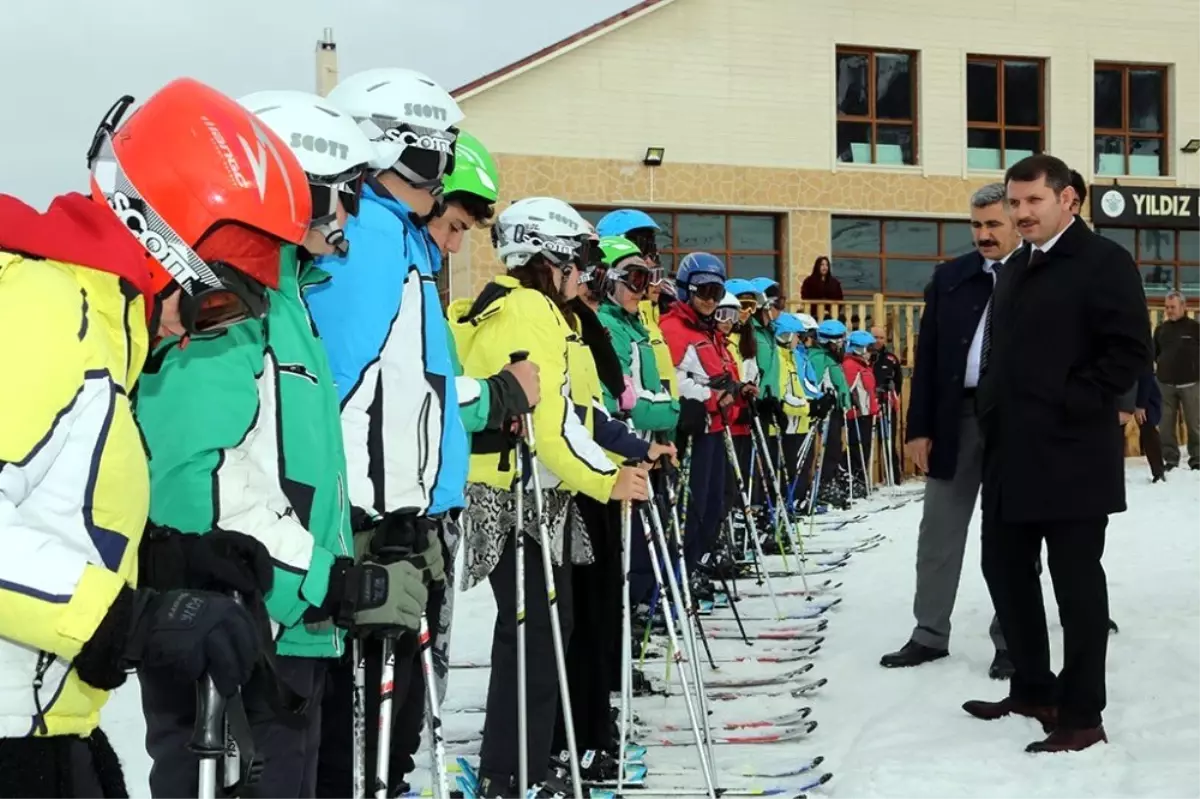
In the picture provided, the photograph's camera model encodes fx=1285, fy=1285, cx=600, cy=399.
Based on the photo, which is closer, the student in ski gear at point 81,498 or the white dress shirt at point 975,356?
the student in ski gear at point 81,498

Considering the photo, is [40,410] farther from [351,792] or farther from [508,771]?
[508,771]

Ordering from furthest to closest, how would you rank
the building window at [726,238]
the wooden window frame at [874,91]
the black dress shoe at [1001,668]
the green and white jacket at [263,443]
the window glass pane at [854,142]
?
the wooden window frame at [874,91]
the window glass pane at [854,142]
the building window at [726,238]
the black dress shoe at [1001,668]
the green and white jacket at [263,443]

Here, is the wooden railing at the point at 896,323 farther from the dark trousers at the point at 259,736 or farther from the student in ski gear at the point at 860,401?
the dark trousers at the point at 259,736

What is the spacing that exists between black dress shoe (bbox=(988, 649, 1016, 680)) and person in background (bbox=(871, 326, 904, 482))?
1198cm

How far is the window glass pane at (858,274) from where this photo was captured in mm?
22594

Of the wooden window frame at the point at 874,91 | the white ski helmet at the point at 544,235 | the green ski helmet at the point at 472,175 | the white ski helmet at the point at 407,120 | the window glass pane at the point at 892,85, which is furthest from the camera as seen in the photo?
the window glass pane at the point at 892,85

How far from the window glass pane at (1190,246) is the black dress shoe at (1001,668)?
797 inches

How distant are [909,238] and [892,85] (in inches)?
110

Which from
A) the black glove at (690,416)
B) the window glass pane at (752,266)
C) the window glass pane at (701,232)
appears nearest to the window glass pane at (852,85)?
the window glass pane at (752,266)

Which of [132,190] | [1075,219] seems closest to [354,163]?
[132,190]

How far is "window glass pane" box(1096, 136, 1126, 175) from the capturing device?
23.8 metres

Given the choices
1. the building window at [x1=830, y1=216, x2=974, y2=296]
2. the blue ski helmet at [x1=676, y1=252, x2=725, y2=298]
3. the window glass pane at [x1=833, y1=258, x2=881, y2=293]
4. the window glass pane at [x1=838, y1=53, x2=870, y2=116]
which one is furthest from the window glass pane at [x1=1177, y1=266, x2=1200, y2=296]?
the blue ski helmet at [x1=676, y1=252, x2=725, y2=298]

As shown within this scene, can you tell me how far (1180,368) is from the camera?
15711 mm

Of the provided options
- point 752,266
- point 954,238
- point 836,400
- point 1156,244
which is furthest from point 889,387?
point 1156,244
